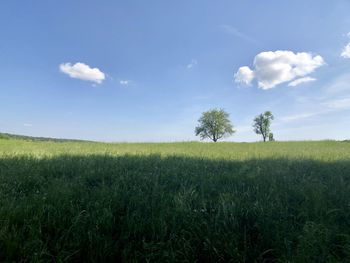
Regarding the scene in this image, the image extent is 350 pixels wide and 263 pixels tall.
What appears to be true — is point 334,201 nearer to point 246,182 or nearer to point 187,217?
point 246,182

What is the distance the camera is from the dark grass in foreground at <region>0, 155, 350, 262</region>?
9.09 feet

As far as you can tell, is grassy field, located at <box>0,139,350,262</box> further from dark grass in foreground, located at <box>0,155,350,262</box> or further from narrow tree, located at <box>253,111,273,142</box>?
narrow tree, located at <box>253,111,273,142</box>

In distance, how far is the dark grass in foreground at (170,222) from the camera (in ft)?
9.09

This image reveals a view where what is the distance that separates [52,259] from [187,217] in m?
1.59

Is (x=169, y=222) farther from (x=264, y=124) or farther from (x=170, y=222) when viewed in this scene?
(x=264, y=124)

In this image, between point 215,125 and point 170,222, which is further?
point 215,125

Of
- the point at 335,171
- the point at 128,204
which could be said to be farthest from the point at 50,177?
the point at 335,171

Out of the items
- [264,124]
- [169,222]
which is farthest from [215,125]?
[169,222]

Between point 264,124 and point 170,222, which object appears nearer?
point 170,222

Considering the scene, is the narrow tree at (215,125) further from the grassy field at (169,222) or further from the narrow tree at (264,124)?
the grassy field at (169,222)

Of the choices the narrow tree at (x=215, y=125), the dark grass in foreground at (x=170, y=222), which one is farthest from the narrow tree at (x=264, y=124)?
the dark grass in foreground at (x=170, y=222)

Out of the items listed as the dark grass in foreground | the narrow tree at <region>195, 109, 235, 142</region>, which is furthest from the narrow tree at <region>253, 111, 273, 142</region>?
the dark grass in foreground

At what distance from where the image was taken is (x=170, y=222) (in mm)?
3281

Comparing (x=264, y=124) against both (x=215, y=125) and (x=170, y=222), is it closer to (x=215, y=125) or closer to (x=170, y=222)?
(x=215, y=125)
